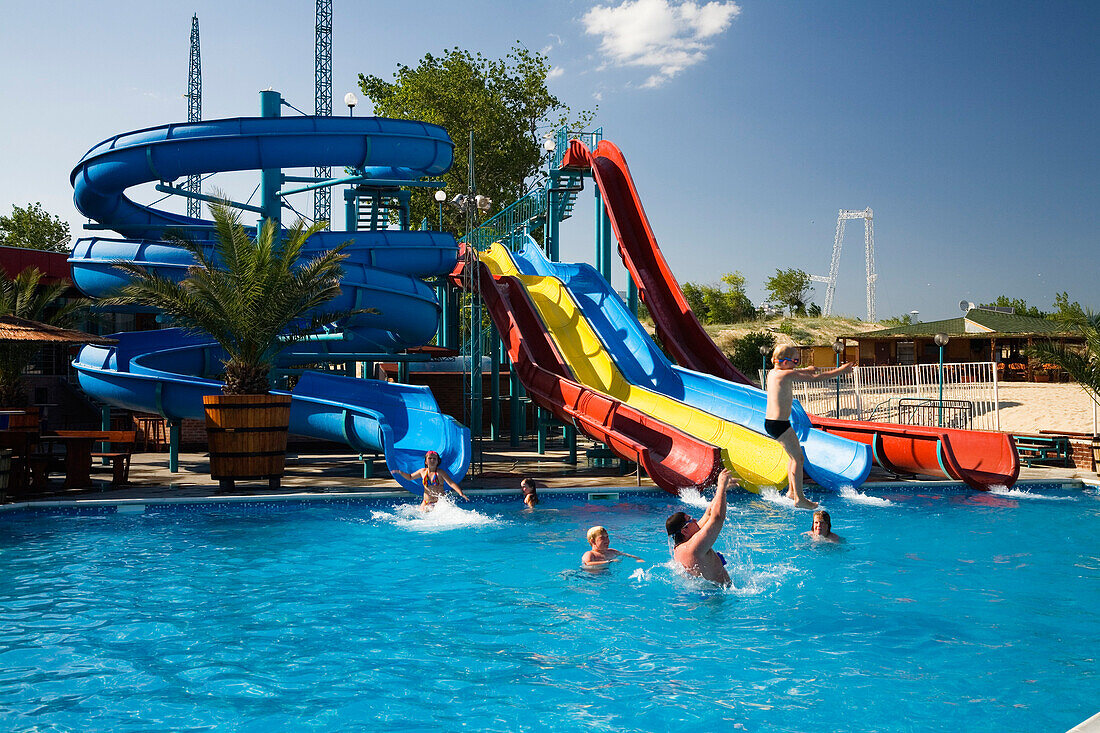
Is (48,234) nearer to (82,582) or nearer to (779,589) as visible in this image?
(82,582)

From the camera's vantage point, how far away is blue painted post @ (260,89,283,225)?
15.8 meters

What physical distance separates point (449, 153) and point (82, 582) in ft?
35.4

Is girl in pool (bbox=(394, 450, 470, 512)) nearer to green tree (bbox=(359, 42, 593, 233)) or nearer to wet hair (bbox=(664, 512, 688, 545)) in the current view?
wet hair (bbox=(664, 512, 688, 545))

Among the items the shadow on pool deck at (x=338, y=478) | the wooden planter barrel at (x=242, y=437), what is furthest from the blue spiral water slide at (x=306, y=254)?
the wooden planter barrel at (x=242, y=437)

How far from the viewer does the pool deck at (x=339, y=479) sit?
→ 11000mm

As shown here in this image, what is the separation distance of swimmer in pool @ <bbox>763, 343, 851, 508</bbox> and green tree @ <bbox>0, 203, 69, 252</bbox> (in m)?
44.7

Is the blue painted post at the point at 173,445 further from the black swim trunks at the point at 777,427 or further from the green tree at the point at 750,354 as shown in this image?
the green tree at the point at 750,354

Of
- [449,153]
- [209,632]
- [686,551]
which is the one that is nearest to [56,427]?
[449,153]

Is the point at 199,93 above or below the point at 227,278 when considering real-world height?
above

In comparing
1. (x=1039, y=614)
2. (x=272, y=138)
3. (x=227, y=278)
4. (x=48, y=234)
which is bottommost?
(x=1039, y=614)

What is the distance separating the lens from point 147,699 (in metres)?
4.64

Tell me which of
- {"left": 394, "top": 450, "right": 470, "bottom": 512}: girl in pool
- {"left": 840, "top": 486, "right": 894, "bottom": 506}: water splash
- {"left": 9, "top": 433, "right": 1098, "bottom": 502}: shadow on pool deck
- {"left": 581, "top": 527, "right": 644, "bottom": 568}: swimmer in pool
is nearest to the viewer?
{"left": 581, "top": 527, "right": 644, "bottom": 568}: swimmer in pool

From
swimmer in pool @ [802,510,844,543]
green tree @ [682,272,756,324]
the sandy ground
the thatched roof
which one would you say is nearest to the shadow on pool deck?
the thatched roof

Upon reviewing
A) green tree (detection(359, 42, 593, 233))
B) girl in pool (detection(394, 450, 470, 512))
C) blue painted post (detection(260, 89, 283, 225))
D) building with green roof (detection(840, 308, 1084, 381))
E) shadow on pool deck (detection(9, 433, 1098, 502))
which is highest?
green tree (detection(359, 42, 593, 233))
